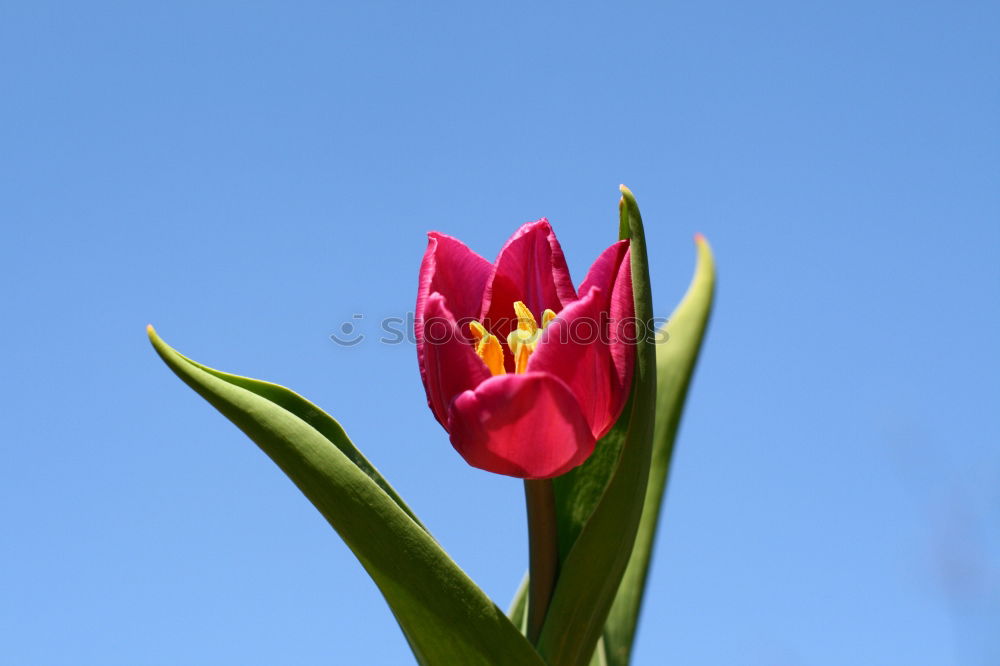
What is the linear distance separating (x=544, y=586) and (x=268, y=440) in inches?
13.9

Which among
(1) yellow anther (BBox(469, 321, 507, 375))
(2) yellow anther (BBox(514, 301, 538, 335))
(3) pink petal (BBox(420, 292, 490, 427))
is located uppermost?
(2) yellow anther (BBox(514, 301, 538, 335))

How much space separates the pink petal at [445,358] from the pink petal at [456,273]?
0.23ft

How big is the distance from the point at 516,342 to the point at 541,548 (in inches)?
9.5

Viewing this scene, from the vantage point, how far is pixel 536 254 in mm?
1159

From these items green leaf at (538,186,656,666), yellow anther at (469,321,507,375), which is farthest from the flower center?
green leaf at (538,186,656,666)

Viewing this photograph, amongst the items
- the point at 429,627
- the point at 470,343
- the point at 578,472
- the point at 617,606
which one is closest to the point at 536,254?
the point at 470,343

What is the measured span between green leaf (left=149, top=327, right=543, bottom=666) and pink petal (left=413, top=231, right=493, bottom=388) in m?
0.19

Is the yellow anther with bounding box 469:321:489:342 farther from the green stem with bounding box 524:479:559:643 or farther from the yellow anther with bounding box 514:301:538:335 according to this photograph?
the green stem with bounding box 524:479:559:643

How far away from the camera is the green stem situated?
1.12 metres

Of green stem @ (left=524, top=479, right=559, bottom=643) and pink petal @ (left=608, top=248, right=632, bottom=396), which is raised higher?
pink petal @ (left=608, top=248, right=632, bottom=396)

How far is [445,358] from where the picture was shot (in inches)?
39.9

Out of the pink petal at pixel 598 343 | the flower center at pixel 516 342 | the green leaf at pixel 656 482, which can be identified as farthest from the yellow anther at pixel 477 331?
the green leaf at pixel 656 482

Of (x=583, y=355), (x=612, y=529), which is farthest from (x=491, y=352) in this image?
(x=612, y=529)

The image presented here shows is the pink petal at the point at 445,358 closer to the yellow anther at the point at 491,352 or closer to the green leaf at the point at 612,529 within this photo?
the yellow anther at the point at 491,352
